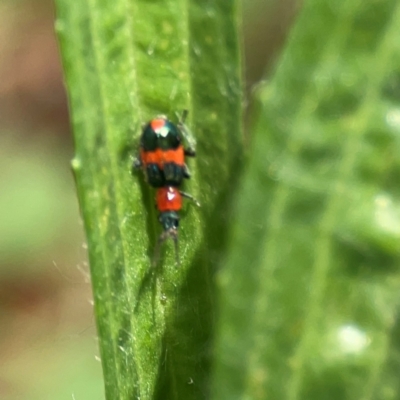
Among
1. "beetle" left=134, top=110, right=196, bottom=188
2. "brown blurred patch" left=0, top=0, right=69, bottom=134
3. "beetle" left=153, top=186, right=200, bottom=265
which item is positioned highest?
"brown blurred patch" left=0, top=0, right=69, bottom=134

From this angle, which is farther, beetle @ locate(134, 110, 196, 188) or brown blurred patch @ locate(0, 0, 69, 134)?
brown blurred patch @ locate(0, 0, 69, 134)

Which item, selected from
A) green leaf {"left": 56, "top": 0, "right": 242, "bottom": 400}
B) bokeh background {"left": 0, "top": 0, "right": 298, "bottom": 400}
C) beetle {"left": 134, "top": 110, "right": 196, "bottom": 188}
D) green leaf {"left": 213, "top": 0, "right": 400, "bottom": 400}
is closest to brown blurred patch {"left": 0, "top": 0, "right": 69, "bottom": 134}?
bokeh background {"left": 0, "top": 0, "right": 298, "bottom": 400}

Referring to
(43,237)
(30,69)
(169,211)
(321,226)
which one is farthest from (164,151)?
(30,69)

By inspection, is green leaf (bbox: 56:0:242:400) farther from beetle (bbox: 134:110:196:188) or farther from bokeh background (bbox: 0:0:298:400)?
bokeh background (bbox: 0:0:298:400)

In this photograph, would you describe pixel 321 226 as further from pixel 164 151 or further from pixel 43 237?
pixel 43 237

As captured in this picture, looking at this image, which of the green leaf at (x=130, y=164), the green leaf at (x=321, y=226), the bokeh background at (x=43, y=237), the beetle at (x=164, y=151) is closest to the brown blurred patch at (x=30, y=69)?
the bokeh background at (x=43, y=237)

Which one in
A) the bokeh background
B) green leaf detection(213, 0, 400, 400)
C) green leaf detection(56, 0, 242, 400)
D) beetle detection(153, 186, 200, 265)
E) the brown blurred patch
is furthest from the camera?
the brown blurred patch
